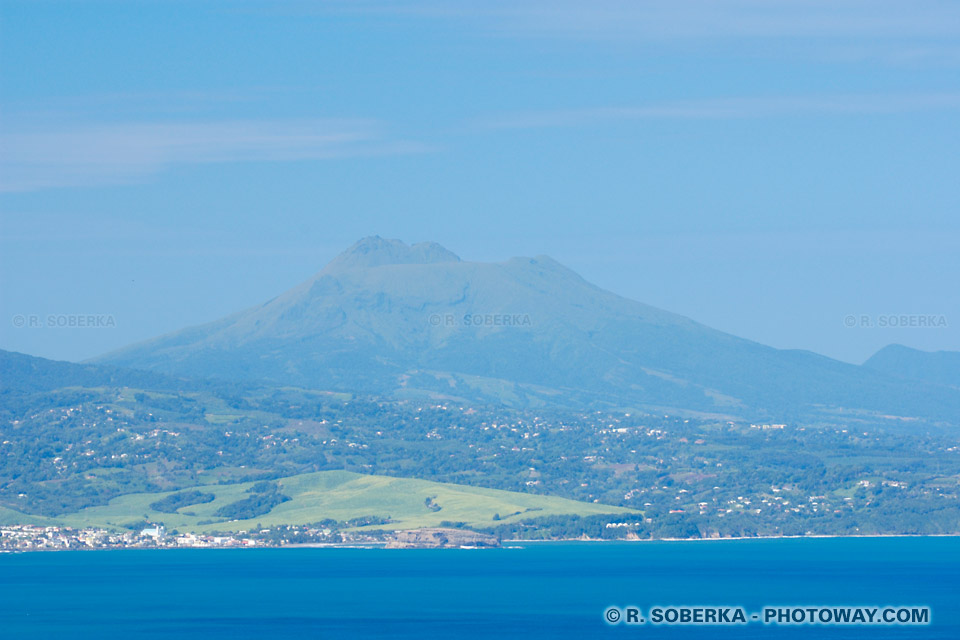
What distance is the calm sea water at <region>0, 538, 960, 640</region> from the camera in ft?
436

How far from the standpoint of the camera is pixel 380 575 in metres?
190

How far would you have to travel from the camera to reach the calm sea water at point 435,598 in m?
133

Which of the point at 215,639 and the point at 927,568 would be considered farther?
the point at 927,568

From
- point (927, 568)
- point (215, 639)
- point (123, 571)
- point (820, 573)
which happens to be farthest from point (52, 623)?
point (927, 568)

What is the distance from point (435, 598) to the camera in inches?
6265

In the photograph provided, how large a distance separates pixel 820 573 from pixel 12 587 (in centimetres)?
8262

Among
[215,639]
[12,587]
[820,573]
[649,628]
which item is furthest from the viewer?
[820,573]

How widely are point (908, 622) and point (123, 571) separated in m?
94.6

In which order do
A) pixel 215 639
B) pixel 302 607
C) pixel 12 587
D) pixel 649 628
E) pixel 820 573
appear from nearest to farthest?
pixel 215 639, pixel 649 628, pixel 302 607, pixel 12 587, pixel 820 573

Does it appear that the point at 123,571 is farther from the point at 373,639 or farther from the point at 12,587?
the point at 373,639
